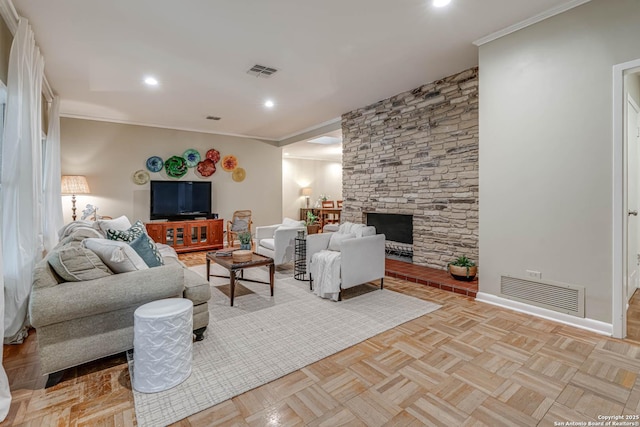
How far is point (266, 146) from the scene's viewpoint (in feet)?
26.1

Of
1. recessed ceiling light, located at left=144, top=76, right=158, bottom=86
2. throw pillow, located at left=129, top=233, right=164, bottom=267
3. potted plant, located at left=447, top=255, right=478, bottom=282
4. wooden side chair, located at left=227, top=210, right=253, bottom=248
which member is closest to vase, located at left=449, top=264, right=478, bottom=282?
potted plant, located at left=447, top=255, right=478, bottom=282

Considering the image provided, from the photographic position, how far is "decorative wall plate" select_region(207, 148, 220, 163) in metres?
7.04

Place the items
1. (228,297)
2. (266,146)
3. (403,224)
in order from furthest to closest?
(266,146) → (403,224) → (228,297)

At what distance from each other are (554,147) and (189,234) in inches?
241

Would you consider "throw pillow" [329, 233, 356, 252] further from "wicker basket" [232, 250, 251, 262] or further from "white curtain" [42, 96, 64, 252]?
"white curtain" [42, 96, 64, 252]

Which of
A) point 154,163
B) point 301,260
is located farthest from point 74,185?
point 301,260

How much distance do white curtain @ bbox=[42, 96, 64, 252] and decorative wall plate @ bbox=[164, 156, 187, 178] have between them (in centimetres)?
220

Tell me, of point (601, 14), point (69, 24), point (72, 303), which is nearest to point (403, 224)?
point (601, 14)

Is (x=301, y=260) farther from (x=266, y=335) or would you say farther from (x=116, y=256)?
(x=116, y=256)

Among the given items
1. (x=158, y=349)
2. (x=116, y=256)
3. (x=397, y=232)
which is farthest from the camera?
(x=397, y=232)

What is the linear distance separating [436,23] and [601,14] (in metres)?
1.25

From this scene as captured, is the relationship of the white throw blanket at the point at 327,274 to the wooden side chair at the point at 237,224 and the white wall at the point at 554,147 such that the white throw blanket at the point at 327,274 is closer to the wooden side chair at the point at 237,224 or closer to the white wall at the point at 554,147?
the white wall at the point at 554,147

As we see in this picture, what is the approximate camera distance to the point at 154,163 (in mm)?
6422

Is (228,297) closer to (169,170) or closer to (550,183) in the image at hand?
(550,183)
